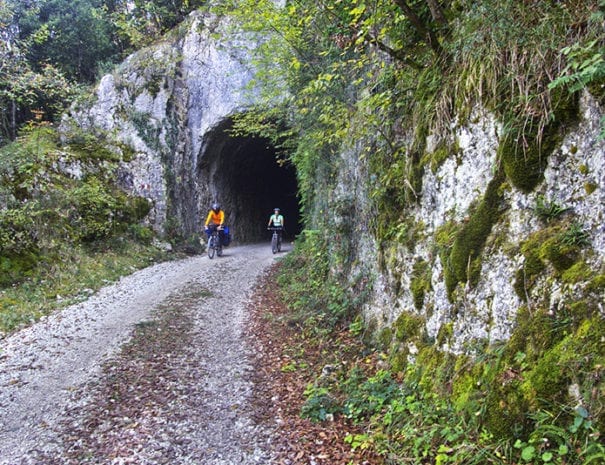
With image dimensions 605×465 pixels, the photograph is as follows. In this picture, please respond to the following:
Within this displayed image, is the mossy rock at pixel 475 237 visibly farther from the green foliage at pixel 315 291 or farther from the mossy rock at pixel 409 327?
the green foliage at pixel 315 291

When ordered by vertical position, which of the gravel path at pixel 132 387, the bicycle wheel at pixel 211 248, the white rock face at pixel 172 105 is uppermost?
the white rock face at pixel 172 105

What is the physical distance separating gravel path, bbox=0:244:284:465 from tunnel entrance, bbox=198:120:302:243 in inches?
360

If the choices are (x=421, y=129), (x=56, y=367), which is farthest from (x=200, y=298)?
(x=421, y=129)

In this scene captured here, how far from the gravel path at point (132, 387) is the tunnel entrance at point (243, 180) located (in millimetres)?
9147

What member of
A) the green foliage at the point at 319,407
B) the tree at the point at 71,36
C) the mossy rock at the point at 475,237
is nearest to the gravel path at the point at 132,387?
the green foliage at the point at 319,407

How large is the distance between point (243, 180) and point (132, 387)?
57.6 feet

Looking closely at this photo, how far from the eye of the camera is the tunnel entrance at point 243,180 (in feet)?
57.0

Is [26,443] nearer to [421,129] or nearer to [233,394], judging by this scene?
[233,394]

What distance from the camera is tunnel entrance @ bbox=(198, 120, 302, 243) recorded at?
17.4 meters

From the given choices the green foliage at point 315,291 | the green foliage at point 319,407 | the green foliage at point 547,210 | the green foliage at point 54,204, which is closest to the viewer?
the green foliage at point 547,210

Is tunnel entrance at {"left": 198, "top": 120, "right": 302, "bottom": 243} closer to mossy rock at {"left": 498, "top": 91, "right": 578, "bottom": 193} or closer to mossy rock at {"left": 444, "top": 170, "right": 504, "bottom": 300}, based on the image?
mossy rock at {"left": 444, "top": 170, "right": 504, "bottom": 300}

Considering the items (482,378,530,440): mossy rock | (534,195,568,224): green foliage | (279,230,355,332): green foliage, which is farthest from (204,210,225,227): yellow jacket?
(482,378,530,440): mossy rock

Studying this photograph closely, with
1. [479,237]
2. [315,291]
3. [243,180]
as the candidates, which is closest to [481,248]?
[479,237]

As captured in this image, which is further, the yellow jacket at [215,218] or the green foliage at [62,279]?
the yellow jacket at [215,218]
